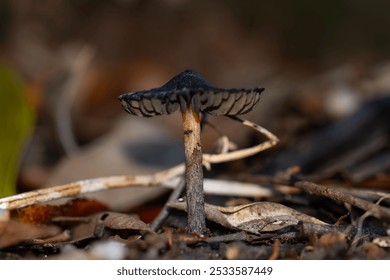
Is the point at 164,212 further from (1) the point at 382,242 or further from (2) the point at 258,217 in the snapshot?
(1) the point at 382,242

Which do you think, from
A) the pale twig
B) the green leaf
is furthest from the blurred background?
the pale twig

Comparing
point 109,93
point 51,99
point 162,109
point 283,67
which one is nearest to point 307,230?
point 162,109

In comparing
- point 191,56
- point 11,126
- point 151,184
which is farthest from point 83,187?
point 191,56

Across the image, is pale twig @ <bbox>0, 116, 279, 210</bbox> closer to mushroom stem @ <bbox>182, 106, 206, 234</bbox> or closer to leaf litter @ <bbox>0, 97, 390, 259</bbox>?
leaf litter @ <bbox>0, 97, 390, 259</bbox>

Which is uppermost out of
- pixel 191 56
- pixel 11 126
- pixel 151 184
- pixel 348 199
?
pixel 191 56

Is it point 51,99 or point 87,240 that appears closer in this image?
point 87,240

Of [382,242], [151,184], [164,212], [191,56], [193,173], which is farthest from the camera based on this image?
[191,56]
